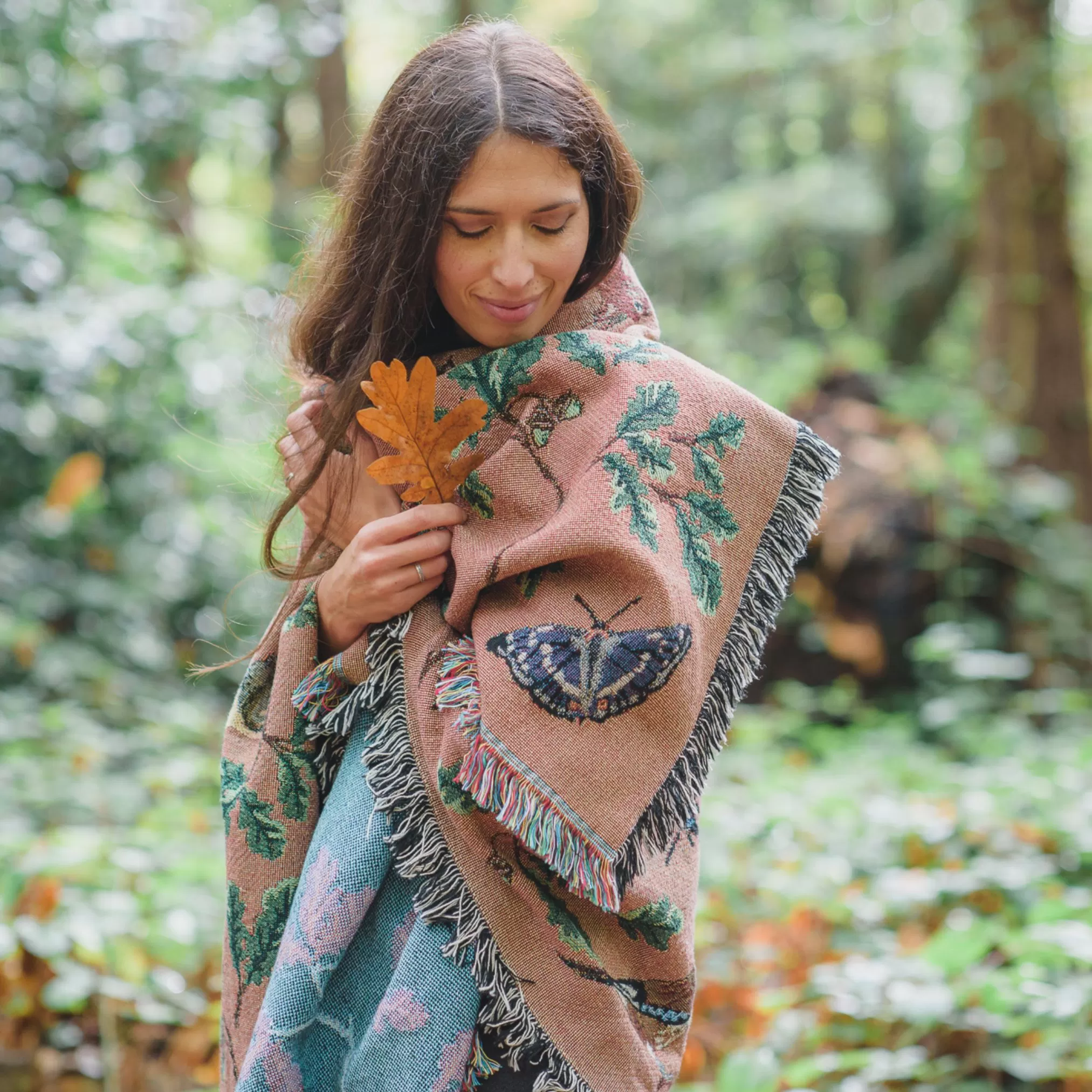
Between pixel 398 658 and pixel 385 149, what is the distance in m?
0.63

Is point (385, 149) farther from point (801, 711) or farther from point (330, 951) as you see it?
point (801, 711)

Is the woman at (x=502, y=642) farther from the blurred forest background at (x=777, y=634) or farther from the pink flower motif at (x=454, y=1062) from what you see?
the blurred forest background at (x=777, y=634)

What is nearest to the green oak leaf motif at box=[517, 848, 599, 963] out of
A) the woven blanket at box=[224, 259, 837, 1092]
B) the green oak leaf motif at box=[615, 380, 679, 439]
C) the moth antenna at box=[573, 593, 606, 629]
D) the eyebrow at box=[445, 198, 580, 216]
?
the woven blanket at box=[224, 259, 837, 1092]

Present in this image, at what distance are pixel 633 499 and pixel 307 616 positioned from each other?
17.9 inches

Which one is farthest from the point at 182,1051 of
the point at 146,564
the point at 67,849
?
the point at 146,564

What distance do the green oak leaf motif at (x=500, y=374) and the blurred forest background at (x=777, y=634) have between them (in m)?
0.39

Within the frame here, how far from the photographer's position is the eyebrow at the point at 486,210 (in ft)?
4.32

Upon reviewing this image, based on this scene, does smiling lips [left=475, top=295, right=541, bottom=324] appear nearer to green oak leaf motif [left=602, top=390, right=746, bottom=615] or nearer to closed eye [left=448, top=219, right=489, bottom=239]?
closed eye [left=448, top=219, right=489, bottom=239]

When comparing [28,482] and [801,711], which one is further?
[801,711]

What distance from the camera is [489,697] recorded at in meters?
1.21

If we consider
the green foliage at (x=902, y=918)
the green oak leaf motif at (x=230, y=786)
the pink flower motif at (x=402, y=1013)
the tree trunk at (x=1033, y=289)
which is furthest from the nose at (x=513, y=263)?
the tree trunk at (x=1033, y=289)

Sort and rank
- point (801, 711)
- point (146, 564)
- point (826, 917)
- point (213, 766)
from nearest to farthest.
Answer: point (826, 917) → point (213, 766) → point (146, 564) → point (801, 711)

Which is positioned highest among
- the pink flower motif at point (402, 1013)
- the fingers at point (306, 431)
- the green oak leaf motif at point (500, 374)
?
the green oak leaf motif at point (500, 374)

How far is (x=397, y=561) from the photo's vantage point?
51.9 inches
